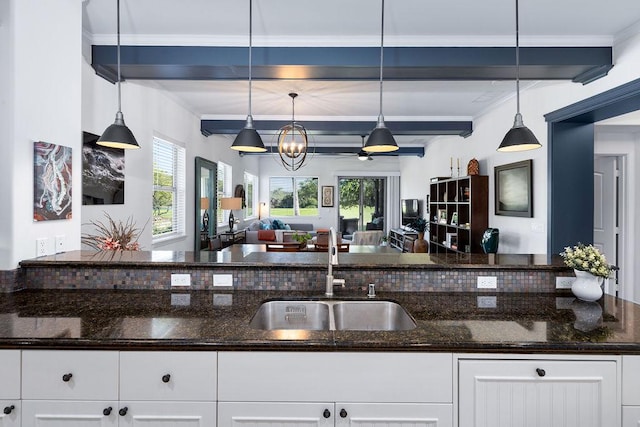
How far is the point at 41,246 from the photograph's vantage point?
2193mm

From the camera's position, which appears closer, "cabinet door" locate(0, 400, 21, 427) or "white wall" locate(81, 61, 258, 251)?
"cabinet door" locate(0, 400, 21, 427)

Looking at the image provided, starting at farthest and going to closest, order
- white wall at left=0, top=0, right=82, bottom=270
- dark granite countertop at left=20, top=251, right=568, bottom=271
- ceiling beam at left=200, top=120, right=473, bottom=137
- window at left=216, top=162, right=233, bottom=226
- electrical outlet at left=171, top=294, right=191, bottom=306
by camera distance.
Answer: window at left=216, top=162, right=233, bottom=226 → ceiling beam at left=200, top=120, right=473, bottom=137 → dark granite countertop at left=20, top=251, right=568, bottom=271 → white wall at left=0, top=0, right=82, bottom=270 → electrical outlet at left=171, top=294, right=191, bottom=306

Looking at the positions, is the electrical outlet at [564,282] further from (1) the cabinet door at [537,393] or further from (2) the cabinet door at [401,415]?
(2) the cabinet door at [401,415]

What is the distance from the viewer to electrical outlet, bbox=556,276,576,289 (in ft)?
6.89

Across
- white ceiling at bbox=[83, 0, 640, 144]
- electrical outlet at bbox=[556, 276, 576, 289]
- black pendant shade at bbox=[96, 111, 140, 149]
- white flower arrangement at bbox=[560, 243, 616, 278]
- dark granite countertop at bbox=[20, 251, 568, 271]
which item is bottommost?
electrical outlet at bbox=[556, 276, 576, 289]

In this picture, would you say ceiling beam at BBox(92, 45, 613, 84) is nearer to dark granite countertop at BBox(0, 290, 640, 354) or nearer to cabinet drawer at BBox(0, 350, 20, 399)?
dark granite countertop at BBox(0, 290, 640, 354)

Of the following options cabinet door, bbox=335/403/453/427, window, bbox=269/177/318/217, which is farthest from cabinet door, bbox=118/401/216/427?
window, bbox=269/177/318/217

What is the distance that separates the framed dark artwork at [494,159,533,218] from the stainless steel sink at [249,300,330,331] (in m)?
3.40

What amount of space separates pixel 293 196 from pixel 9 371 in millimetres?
9226

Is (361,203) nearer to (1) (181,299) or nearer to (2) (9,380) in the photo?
(1) (181,299)

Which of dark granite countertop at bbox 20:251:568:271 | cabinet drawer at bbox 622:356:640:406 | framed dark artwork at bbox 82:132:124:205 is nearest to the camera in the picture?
cabinet drawer at bbox 622:356:640:406

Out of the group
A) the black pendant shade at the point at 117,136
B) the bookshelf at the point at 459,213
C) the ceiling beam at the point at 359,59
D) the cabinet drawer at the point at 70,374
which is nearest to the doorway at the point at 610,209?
the bookshelf at the point at 459,213

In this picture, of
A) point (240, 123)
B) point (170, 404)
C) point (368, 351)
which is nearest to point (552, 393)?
point (368, 351)

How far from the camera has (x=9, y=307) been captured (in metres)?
1.76
